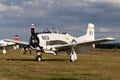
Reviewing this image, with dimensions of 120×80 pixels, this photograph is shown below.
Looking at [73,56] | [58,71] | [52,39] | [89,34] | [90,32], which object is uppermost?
[90,32]

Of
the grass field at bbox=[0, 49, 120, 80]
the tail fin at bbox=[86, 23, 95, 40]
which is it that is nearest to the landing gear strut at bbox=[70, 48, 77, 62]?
the grass field at bbox=[0, 49, 120, 80]

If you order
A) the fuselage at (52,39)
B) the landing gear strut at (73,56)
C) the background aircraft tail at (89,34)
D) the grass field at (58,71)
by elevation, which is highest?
the background aircraft tail at (89,34)

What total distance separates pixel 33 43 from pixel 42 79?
13243 mm

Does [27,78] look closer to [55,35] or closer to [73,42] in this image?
[55,35]

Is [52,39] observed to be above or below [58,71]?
above

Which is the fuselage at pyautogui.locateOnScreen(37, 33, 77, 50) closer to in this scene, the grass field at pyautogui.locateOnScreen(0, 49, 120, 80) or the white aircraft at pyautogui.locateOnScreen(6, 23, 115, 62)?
the white aircraft at pyautogui.locateOnScreen(6, 23, 115, 62)

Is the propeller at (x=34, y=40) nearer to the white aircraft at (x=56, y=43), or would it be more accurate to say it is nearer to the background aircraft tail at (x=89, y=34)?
the white aircraft at (x=56, y=43)

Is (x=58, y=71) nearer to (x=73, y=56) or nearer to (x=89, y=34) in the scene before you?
(x=73, y=56)

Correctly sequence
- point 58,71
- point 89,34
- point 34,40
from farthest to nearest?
point 89,34, point 34,40, point 58,71

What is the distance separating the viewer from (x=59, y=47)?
27.4 meters

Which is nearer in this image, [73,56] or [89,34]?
[73,56]

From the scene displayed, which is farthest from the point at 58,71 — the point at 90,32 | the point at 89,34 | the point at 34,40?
the point at 90,32

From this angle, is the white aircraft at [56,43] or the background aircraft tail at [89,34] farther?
the background aircraft tail at [89,34]

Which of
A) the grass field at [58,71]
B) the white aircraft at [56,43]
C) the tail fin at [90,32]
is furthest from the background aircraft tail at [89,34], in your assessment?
the grass field at [58,71]
